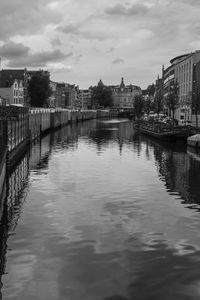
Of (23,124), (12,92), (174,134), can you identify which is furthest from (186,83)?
(23,124)

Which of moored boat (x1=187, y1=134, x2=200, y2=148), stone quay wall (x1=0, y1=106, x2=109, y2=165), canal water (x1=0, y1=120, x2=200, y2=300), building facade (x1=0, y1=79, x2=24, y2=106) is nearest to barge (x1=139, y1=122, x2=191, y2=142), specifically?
moored boat (x1=187, y1=134, x2=200, y2=148)

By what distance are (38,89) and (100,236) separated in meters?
126

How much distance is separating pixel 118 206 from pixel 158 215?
2553mm

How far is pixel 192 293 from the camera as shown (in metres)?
13.5

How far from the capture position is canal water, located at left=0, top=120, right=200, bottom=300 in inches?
545

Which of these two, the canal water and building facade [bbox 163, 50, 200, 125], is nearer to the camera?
the canal water

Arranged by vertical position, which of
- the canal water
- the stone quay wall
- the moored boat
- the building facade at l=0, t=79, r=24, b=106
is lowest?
the canal water

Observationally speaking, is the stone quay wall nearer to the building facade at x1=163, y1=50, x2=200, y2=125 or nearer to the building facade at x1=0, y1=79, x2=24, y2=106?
the building facade at x1=0, y1=79, x2=24, y2=106

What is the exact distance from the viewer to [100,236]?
61.6ft

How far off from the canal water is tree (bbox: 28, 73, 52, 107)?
352 feet

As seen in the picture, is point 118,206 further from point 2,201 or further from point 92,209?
point 2,201

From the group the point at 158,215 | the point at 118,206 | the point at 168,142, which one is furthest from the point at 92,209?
the point at 168,142

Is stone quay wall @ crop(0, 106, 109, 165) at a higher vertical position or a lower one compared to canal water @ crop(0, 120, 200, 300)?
higher

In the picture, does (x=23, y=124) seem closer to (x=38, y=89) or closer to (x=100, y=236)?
(x=100, y=236)
